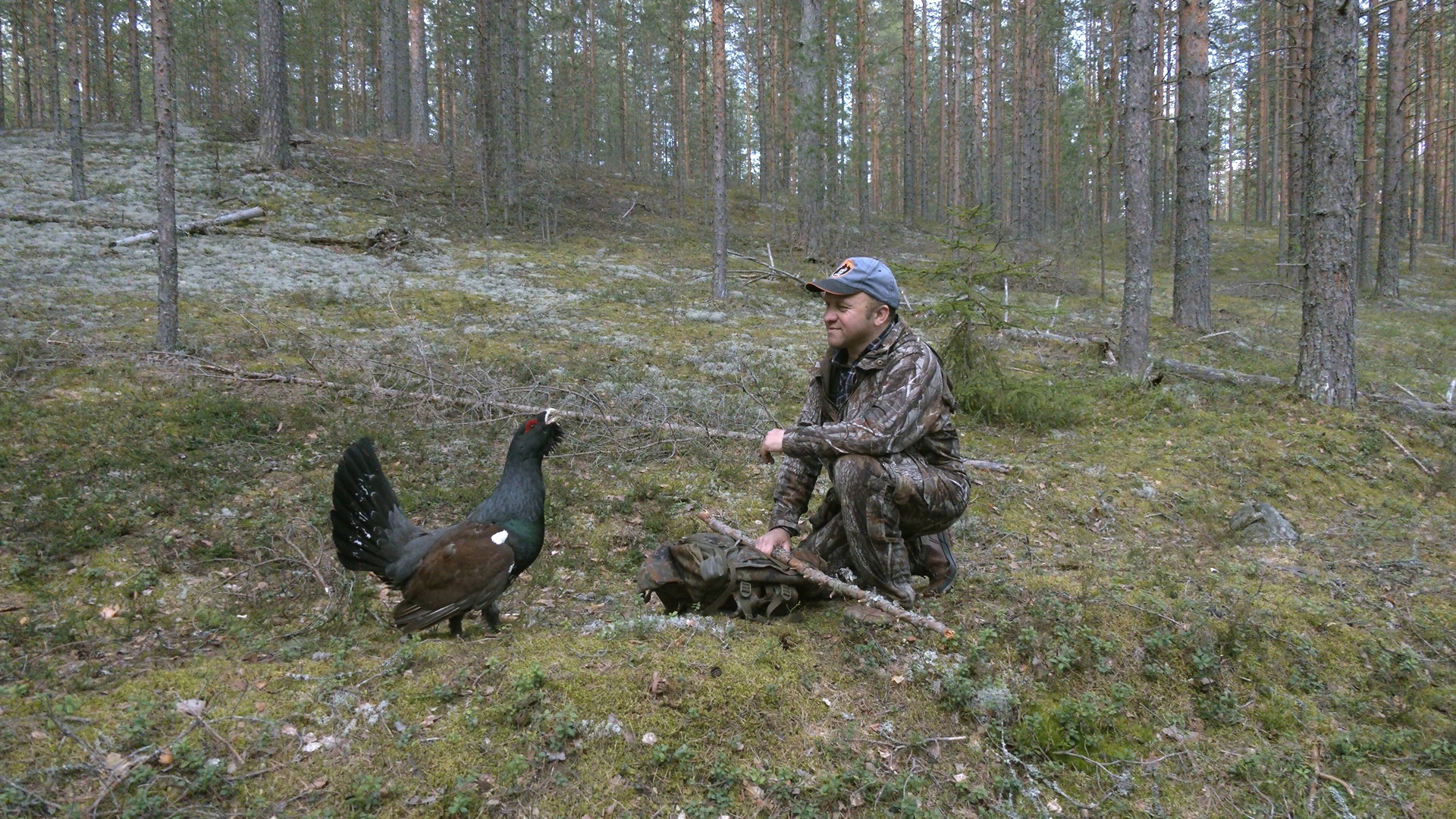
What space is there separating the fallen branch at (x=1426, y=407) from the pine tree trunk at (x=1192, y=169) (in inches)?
215

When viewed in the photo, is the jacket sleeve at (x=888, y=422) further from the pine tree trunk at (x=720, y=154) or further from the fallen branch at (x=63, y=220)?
the fallen branch at (x=63, y=220)

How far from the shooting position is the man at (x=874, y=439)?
370cm

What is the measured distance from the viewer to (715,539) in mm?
4258

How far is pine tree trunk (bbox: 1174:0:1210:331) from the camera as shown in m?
12.0

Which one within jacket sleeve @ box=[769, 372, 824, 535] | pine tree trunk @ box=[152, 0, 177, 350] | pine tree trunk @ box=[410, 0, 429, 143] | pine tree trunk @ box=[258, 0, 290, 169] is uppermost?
pine tree trunk @ box=[410, 0, 429, 143]

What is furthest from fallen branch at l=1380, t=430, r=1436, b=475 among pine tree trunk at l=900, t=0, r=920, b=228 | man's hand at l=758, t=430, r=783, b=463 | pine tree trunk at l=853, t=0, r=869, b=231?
pine tree trunk at l=900, t=0, r=920, b=228

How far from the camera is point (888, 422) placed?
12.0 feet

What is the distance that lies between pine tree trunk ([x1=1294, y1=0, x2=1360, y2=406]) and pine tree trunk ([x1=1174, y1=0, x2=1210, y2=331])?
267cm

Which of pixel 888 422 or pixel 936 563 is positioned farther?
pixel 936 563

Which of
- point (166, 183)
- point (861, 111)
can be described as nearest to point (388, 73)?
point (861, 111)

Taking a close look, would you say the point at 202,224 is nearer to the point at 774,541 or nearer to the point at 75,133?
the point at 75,133

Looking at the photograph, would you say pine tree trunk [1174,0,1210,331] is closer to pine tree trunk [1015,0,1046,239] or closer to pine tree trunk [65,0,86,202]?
pine tree trunk [1015,0,1046,239]

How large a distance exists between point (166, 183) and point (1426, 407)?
53.9ft

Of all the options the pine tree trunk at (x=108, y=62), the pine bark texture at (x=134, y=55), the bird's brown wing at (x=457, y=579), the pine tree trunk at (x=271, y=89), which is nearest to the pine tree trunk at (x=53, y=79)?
the pine bark texture at (x=134, y=55)
